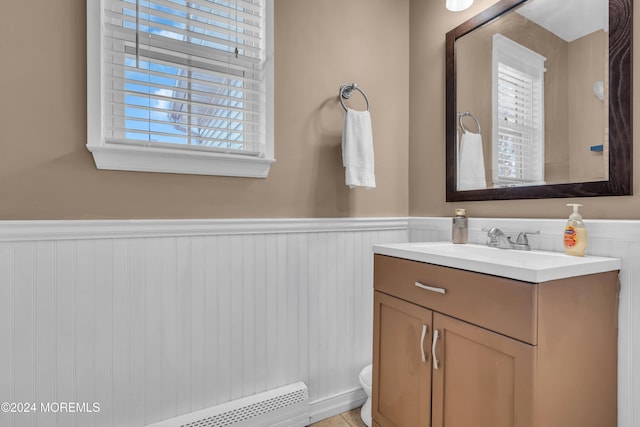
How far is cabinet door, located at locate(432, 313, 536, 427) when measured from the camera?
2.82ft

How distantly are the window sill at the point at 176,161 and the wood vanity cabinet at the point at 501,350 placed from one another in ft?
2.43

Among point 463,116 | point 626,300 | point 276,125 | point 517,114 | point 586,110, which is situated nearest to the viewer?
point 626,300

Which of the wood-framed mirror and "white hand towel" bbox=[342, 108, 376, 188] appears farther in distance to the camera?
"white hand towel" bbox=[342, 108, 376, 188]

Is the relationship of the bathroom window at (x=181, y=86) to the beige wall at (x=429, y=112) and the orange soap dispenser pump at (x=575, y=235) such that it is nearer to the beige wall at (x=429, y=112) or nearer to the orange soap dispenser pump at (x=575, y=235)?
the beige wall at (x=429, y=112)

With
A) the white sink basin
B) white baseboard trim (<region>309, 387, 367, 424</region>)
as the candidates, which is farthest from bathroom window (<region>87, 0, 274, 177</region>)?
white baseboard trim (<region>309, 387, 367, 424</region>)

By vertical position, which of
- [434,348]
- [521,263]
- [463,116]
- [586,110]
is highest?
[463,116]

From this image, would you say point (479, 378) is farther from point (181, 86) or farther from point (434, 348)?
point (181, 86)

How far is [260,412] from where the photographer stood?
1412 mm

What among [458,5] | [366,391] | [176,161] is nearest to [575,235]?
[366,391]

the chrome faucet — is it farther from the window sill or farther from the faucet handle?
the window sill

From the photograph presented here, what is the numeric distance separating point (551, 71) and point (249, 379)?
70.3 inches

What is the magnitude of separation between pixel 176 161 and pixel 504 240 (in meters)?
1.37

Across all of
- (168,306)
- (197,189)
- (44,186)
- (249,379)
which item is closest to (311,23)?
(197,189)

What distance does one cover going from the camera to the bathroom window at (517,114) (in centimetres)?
133
